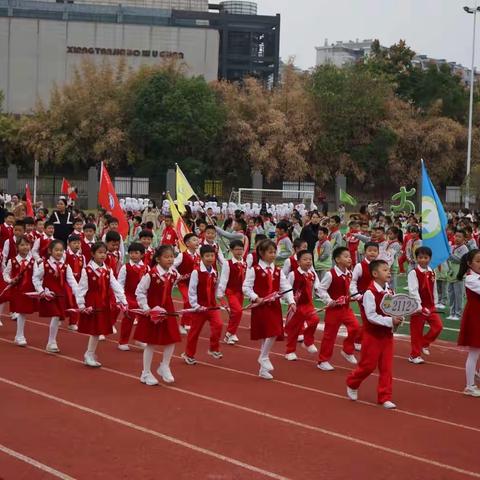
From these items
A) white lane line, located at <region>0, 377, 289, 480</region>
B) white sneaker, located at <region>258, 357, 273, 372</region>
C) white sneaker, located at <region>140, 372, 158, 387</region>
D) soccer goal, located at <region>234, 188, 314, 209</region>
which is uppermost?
soccer goal, located at <region>234, 188, 314, 209</region>

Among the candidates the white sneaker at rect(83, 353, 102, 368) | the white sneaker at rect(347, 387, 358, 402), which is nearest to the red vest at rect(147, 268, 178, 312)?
the white sneaker at rect(83, 353, 102, 368)

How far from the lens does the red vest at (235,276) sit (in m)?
12.3

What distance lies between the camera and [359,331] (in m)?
11.5

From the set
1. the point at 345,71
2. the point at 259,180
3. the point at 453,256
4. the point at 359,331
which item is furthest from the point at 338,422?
the point at 345,71

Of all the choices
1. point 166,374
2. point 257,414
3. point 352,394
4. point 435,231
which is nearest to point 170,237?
point 435,231

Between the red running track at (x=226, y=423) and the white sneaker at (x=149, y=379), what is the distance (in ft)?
0.33

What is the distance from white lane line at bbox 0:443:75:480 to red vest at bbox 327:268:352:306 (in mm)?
5116

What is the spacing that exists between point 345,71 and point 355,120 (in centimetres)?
449

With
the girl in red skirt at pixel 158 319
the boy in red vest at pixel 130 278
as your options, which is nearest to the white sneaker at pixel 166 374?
the girl in red skirt at pixel 158 319

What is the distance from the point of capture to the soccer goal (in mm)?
43875

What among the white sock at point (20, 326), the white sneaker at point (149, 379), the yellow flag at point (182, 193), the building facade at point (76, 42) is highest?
the building facade at point (76, 42)

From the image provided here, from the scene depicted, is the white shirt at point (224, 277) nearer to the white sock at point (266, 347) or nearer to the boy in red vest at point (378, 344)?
the white sock at point (266, 347)

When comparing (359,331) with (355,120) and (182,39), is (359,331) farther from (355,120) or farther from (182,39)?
(182,39)

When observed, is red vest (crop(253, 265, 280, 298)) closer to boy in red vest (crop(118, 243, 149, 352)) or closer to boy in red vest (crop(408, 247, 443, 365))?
boy in red vest (crop(118, 243, 149, 352))
